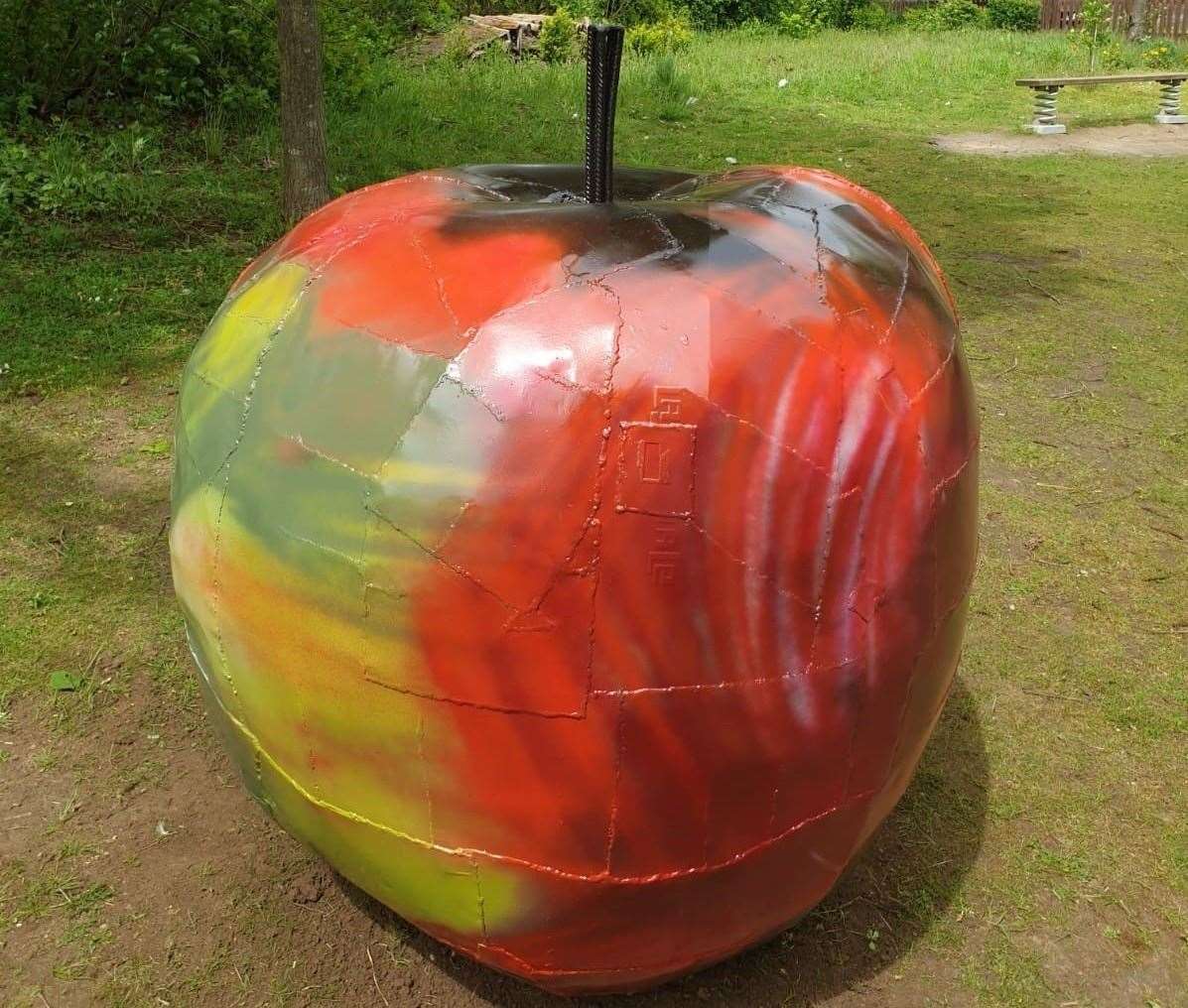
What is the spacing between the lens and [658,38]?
15680 millimetres

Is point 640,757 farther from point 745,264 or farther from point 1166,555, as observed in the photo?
point 1166,555

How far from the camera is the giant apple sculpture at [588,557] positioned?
6.61 feet

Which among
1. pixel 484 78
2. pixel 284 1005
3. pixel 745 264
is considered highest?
pixel 745 264

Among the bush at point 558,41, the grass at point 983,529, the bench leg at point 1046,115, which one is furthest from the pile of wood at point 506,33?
the bench leg at point 1046,115

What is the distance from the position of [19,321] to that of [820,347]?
527cm

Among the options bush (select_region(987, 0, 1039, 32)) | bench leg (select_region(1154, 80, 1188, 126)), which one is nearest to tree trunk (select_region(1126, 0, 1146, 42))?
bush (select_region(987, 0, 1039, 32))

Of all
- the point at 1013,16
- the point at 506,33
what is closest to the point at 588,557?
the point at 506,33

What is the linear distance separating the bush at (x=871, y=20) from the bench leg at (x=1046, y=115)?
9.81 m

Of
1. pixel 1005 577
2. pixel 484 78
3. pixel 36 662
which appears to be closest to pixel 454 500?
pixel 36 662

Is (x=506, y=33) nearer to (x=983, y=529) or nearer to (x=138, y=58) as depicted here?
(x=138, y=58)

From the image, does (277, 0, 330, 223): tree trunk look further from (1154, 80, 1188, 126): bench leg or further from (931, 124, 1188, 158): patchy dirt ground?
(1154, 80, 1188, 126): bench leg

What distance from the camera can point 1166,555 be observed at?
15.6 ft

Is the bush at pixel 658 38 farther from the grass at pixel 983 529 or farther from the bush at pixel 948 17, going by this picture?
the bush at pixel 948 17

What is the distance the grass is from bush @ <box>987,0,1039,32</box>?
14292 mm
